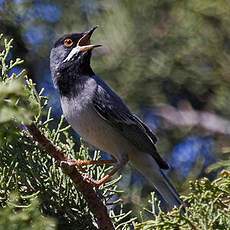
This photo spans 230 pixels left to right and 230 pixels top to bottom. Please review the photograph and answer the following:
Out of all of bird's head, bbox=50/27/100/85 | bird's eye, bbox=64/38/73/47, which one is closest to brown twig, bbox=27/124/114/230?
bird's head, bbox=50/27/100/85

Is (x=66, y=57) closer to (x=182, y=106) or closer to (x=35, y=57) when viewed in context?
(x=35, y=57)

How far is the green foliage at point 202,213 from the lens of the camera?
99.4 inches

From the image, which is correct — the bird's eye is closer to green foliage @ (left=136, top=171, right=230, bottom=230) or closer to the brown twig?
the brown twig

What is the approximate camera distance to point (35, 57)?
5.63 metres

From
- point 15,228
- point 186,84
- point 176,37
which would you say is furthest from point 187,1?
point 15,228

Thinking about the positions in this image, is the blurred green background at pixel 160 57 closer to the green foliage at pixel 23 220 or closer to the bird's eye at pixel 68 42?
the bird's eye at pixel 68 42

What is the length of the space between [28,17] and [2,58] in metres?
2.73

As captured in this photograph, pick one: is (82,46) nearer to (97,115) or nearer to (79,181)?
(97,115)

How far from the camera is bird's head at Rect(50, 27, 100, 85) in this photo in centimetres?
478

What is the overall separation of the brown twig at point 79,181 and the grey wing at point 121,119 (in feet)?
5.15

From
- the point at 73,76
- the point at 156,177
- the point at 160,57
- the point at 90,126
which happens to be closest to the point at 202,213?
the point at 156,177

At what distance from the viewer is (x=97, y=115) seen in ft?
15.1

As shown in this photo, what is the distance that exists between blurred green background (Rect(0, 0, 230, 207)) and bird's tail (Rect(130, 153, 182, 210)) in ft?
→ 2.24

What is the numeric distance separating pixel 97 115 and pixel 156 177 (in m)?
0.58
